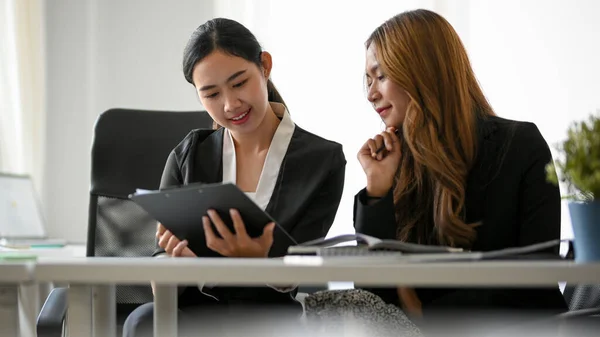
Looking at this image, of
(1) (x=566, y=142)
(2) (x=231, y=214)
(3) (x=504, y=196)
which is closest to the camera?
(1) (x=566, y=142)

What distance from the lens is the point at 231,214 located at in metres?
1.29

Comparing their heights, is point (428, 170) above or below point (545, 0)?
below

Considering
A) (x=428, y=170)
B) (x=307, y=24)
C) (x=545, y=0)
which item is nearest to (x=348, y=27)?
(x=307, y=24)

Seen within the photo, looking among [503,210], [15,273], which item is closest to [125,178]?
[503,210]

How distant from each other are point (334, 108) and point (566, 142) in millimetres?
2849

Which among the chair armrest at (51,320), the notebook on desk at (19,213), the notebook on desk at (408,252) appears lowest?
the notebook on desk at (19,213)

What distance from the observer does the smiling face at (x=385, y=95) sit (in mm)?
1690

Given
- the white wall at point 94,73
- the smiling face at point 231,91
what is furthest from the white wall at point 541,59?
the smiling face at point 231,91

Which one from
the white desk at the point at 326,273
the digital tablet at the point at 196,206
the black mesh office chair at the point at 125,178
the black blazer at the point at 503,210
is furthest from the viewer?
the black mesh office chair at the point at 125,178

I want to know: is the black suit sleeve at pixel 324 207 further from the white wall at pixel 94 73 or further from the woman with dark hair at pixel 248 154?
the white wall at pixel 94 73

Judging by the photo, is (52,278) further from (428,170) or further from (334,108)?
(334,108)

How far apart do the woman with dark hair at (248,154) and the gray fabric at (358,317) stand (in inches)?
10.2

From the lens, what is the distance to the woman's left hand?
1311mm

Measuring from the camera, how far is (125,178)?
215 centimetres
